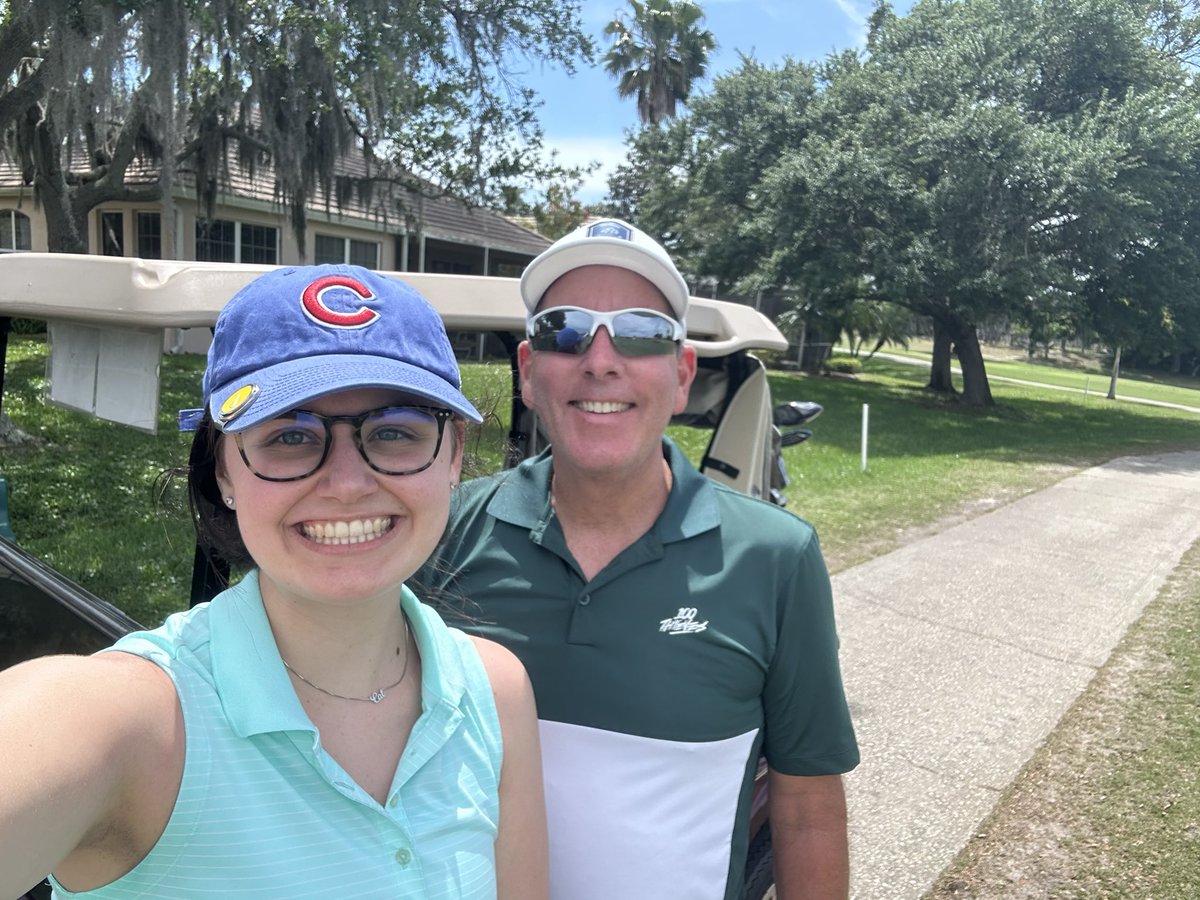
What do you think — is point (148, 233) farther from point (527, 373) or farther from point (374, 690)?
point (374, 690)

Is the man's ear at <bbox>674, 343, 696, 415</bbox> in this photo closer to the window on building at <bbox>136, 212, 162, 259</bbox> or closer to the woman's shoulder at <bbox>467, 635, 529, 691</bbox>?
the woman's shoulder at <bbox>467, 635, 529, 691</bbox>

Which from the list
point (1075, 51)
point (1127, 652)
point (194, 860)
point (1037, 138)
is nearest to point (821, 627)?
point (194, 860)

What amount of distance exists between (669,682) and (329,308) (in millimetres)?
948

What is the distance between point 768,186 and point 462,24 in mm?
8189

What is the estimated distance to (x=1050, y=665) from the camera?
551 centimetres

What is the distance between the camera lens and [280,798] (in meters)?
1.07

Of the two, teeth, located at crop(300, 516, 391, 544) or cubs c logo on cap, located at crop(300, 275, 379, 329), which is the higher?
cubs c logo on cap, located at crop(300, 275, 379, 329)

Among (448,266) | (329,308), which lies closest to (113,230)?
(448,266)

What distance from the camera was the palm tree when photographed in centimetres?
3553

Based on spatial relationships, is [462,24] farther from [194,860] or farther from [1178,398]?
[1178,398]

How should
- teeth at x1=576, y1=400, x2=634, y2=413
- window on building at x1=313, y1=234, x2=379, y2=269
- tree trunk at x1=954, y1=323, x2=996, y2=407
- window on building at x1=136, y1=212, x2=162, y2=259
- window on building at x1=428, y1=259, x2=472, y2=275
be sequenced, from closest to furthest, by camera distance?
teeth at x1=576, y1=400, x2=634, y2=413 → window on building at x1=136, y1=212, x2=162, y2=259 → window on building at x1=313, y1=234, x2=379, y2=269 → tree trunk at x1=954, y1=323, x2=996, y2=407 → window on building at x1=428, y1=259, x2=472, y2=275

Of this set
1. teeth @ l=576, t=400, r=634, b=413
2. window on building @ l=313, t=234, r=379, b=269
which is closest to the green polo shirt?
teeth @ l=576, t=400, r=634, b=413

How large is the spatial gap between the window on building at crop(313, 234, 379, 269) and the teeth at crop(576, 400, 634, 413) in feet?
62.1

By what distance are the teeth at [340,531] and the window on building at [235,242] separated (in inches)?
727
